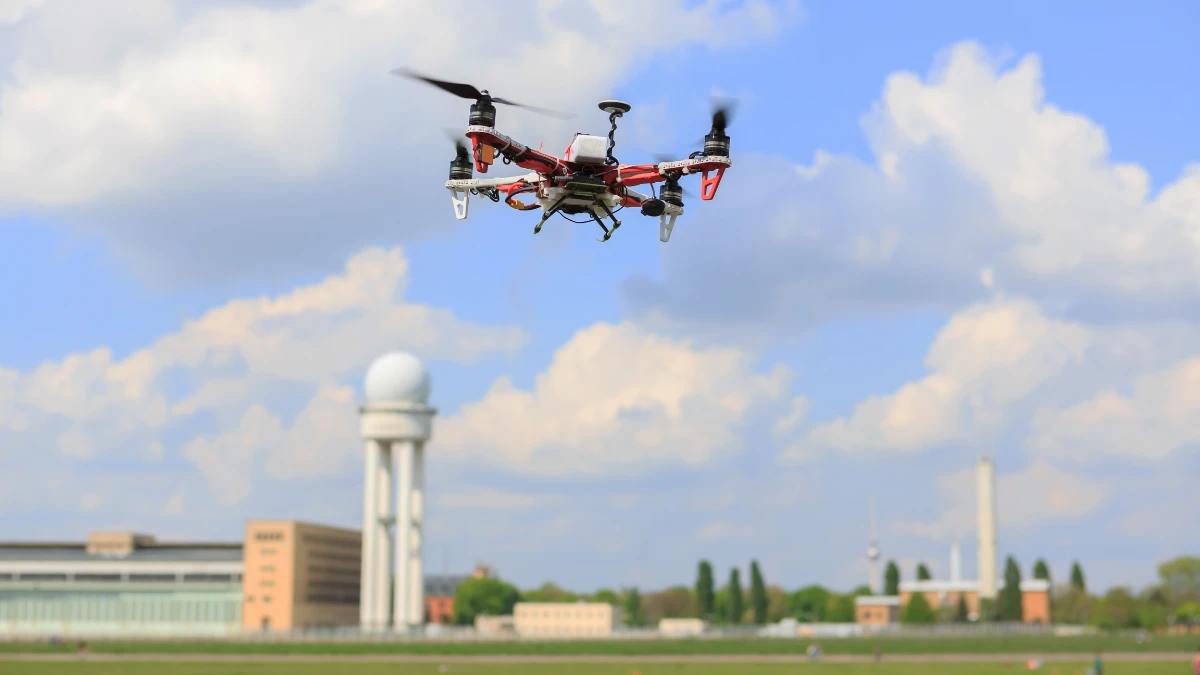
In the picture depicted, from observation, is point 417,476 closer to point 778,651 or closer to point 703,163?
point 778,651

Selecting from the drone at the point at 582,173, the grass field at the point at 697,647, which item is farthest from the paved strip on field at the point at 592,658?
the drone at the point at 582,173

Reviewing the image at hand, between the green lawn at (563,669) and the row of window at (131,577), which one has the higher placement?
the row of window at (131,577)

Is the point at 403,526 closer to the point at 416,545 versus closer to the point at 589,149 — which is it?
the point at 416,545

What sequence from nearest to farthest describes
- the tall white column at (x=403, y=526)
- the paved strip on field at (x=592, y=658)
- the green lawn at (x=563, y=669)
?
the green lawn at (x=563, y=669) < the paved strip on field at (x=592, y=658) < the tall white column at (x=403, y=526)

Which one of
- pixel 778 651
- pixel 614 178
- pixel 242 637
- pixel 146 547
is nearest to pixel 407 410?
pixel 242 637

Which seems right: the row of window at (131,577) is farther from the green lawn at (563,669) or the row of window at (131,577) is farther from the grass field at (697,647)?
the green lawn at (563,669)

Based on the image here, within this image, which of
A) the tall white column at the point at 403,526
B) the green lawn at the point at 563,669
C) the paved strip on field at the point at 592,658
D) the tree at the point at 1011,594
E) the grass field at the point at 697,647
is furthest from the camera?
the tree at the point at 1011,594
